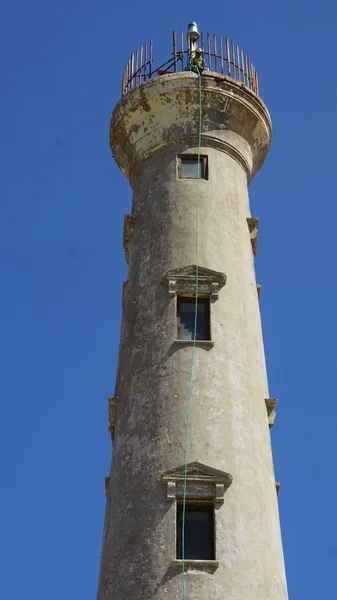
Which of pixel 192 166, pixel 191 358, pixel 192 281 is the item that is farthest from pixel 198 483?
pixel 192 166

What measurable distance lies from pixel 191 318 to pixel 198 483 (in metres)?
3.59

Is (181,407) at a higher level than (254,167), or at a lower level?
lower

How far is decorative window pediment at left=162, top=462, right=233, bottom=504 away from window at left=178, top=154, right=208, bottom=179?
700 cm

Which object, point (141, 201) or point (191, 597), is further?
point (141, 201)

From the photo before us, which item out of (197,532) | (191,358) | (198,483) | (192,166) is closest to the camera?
(197,532)

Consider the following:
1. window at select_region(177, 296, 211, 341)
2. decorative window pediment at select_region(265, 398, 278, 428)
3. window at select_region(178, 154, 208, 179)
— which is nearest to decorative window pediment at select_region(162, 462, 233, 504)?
decorative window pediment at select_region(265, 398, 278, 428)

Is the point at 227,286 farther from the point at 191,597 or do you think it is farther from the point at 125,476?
the point at 191,597

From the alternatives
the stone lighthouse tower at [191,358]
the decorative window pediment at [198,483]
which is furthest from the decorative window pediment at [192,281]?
the decorative window pediment at [198,483]

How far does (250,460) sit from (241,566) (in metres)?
2.02

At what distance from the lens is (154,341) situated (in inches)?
710

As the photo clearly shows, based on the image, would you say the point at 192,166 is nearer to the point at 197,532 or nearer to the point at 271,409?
the point at 271,409

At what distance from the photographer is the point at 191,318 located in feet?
60.4


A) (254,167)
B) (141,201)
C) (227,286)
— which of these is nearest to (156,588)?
(227,286)

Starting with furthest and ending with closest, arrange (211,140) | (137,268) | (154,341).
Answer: (211,140), (137,268), (154,341)
